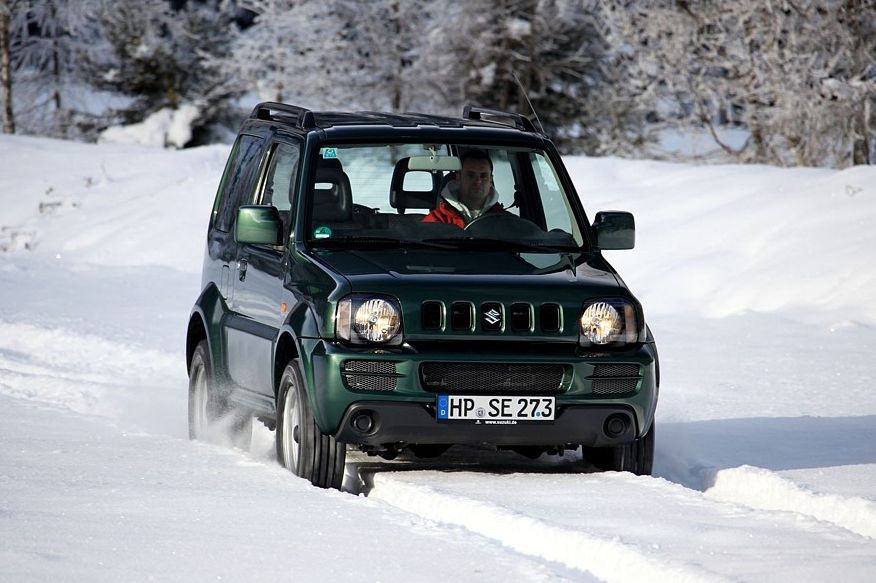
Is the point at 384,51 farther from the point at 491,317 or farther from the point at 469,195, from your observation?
the point at 491,317

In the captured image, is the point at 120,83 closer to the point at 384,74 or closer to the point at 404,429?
the point at 384,74

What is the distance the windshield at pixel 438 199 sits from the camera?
315 inches

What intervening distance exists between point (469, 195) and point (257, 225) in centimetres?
112

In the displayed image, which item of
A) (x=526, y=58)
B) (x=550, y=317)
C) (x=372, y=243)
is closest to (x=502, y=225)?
(x=372, y=243)

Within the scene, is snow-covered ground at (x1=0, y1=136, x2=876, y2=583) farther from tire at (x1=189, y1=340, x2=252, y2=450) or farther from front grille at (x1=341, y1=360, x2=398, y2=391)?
front grille at (x1=341, y1=360, x2=398, y2=391)

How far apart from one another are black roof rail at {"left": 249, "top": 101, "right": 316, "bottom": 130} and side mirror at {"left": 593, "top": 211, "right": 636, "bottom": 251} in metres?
1.55

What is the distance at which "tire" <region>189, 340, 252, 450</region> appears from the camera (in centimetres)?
908

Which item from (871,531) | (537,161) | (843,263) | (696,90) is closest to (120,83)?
(696,90)

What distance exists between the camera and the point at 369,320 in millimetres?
7160

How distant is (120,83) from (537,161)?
99.7ft

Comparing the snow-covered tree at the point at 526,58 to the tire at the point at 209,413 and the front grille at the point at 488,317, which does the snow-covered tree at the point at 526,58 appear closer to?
the tire at the point at 209,413

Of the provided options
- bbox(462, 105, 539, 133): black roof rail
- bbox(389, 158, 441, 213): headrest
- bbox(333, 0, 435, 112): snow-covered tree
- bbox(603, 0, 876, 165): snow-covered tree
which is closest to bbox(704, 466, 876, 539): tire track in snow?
bbox(389, 158, 441, 213): headrest

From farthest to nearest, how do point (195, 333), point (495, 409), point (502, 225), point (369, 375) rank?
point (195, 333)
point (502, 225)
point (495, 409)
point (369, 375)

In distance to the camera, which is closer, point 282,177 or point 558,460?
Result: point 282,177
